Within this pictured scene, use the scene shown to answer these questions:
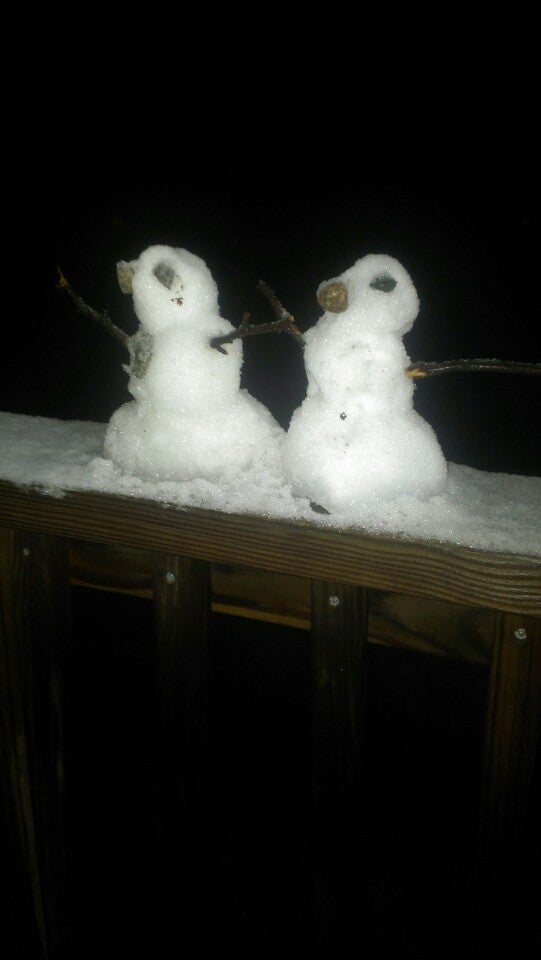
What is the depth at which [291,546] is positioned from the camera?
1.07 m

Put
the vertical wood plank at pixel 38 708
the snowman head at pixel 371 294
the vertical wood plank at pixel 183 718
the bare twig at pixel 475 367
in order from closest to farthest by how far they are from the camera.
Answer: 1. the bare twig at pixel 475 367
2. the snowman head at pixel 371 294
3. the vertical wood plank at pixel 183 718
4. the vertical wood plank at pixel 38 708

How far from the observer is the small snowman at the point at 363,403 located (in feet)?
3.36

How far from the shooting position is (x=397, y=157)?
1.78m

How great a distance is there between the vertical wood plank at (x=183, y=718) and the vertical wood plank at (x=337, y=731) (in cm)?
24

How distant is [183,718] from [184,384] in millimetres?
682

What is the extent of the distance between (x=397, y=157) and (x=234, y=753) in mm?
1716

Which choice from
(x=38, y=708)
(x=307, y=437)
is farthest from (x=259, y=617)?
(x=38, y=708)

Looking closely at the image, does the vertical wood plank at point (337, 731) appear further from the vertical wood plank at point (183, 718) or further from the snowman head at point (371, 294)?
the snowman head at point (371, 294)

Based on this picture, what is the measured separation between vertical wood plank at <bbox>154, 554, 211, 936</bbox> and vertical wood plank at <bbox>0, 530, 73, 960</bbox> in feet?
0.87

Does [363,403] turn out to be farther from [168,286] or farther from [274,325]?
[168,286]

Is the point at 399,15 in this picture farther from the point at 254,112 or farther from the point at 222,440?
the point at 222,440

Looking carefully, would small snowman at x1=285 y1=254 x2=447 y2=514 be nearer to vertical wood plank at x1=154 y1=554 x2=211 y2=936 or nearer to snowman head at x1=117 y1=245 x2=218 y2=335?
snowman head at x1=117 y1=245 x2=218 y2=335

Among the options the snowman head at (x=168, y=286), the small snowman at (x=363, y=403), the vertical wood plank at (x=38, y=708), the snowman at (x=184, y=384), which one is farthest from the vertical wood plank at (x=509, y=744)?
the vertical wood plank at (x=38, y=708)

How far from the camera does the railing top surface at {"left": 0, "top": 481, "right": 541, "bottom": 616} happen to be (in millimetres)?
977
